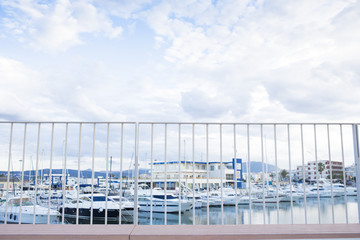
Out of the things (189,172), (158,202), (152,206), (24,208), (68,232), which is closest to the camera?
(68,232)

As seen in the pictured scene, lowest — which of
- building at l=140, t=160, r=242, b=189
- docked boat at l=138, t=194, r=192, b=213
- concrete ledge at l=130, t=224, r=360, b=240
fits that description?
docked boat at l=138, t=194, r=192, b=213

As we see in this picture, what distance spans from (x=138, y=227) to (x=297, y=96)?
9187 mm

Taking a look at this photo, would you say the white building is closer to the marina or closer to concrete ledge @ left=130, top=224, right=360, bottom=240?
the marina

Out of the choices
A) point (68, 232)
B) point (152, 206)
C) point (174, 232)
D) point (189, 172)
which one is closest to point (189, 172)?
point (189, 172)

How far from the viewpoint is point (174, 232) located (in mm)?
1998

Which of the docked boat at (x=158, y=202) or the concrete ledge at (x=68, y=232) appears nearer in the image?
the concrete ledge at (x=68, y=232)

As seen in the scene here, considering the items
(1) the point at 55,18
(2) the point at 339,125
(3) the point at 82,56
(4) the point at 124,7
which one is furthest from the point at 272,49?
(2) the point at 339,125

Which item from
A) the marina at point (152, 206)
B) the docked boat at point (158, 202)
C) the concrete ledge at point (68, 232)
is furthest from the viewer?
the docked boat at point (158, 202)

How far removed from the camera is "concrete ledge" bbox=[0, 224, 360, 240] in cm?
193

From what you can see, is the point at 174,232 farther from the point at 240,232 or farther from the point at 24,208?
the point at 24,208

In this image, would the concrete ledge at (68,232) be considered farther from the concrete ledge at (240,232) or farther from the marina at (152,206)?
the marina at (152,206)

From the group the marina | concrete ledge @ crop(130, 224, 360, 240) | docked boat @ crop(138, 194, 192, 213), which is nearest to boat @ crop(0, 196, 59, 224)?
the marina

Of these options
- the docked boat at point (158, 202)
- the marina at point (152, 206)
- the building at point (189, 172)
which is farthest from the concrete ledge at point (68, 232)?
the docked boat at point (158, 202)

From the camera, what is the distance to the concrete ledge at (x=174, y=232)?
193cm
